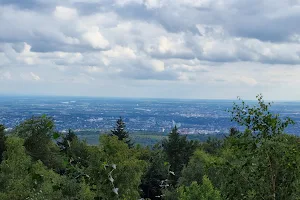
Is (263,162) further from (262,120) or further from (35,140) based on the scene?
(35,140)

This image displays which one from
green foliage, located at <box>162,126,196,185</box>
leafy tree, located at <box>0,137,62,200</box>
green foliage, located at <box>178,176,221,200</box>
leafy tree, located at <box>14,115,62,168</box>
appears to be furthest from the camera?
green foliage, located at <box>162,126,196,185</box>

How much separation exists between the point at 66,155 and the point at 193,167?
47579 mm

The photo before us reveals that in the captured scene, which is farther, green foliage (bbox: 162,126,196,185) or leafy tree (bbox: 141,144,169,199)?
green foliage (bbox: 162,126,196,185)

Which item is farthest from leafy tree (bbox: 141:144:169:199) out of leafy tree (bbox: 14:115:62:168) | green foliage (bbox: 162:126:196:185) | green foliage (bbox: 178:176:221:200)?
green foliage (bbox: 178:176:221:200)

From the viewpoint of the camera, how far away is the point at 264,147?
10.2m

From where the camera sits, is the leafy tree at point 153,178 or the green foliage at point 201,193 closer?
the green foliage at point 201,193

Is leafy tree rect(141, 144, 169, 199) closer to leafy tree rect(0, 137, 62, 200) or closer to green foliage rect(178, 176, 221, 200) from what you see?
leafy tree rect(0, 137, 62, 200)

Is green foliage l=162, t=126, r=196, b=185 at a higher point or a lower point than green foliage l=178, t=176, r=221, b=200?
lower

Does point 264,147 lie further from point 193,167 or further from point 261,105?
point 193,167

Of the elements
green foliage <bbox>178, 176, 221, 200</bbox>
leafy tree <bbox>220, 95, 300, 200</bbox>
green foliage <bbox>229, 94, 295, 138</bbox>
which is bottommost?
green foliage <bbox>178, 176, 221, 200</bbox>

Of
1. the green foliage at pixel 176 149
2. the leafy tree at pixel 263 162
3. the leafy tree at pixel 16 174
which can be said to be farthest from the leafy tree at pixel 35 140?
the leafy tree at pixel 263 162

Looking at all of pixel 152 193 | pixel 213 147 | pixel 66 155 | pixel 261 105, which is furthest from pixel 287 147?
pixel 213 147

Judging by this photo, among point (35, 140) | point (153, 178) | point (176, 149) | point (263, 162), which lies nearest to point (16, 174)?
point (35, 140)

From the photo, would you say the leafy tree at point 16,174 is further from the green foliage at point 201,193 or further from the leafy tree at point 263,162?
the leafy tree at point 263,162
